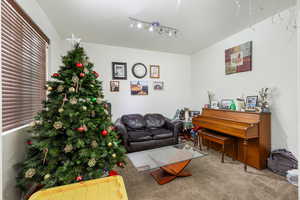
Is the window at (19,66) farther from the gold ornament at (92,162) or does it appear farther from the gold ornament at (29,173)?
the gold ornament at (92,162)

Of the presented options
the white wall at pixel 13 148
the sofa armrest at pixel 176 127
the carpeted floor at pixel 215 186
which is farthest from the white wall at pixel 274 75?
the white wall at pixel 13 148

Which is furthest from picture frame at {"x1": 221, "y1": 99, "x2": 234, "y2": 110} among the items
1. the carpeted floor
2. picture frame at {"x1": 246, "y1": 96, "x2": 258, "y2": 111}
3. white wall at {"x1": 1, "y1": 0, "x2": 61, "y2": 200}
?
white wall at {"x1": 1, "y1": 0, "x2": 61, "y2": 200}

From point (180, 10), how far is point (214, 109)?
7.16 feet

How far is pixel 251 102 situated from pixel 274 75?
0.59 meters

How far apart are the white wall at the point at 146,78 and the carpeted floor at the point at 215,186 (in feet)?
→ 6.18

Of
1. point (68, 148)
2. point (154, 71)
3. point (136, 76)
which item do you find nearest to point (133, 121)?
point (136, 76)

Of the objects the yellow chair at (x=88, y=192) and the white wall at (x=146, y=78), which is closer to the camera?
the yellow chair at (x=88, y=192)

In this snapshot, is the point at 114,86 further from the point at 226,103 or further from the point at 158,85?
the point at 226,103

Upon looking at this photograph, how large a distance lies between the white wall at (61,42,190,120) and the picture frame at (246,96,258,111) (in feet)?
6.53

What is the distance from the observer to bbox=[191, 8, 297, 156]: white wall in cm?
220

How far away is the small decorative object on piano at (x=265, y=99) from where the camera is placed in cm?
241

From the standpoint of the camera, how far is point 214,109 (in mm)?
3186

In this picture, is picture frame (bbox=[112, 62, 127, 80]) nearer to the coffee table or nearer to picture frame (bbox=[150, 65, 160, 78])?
picture frame (bbox=[150, 65, 160, 78])

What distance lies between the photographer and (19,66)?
5.07 feet
